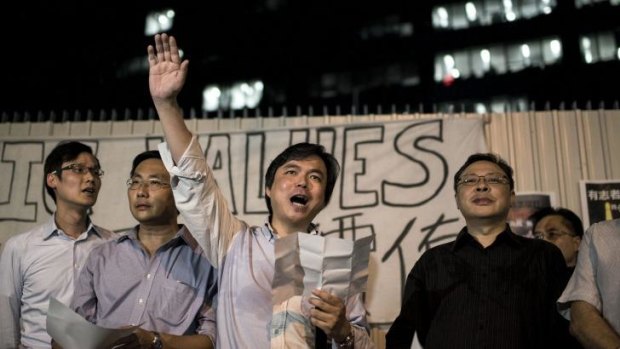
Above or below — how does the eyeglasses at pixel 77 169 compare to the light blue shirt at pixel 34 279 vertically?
above

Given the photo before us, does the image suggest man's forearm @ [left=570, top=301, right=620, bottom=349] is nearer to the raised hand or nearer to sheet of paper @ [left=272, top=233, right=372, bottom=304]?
sheet of paper @ [left=272, top=233, right=372, bottom=304]

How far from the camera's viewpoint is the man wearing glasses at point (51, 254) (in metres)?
2.99

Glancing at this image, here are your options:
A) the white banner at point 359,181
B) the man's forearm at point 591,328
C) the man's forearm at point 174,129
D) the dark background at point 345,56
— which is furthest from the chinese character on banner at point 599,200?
the dark background at point 345,56

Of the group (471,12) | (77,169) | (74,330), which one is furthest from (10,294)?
(471,12)

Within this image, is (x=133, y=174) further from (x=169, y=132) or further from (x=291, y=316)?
(x=291, y=316)

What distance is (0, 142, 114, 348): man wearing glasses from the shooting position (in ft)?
9.80

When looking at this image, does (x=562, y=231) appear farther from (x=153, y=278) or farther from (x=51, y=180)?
(x=51, y=180)

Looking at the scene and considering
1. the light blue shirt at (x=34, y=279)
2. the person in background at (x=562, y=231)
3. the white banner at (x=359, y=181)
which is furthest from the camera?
the white banner at (x=359, y=181)

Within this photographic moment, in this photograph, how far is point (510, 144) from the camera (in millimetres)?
4781

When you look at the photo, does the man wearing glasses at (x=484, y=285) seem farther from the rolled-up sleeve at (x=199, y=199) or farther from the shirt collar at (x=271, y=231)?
the rolled-up sleeve at (x=199, y=199)

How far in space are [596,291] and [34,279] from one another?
103 inches

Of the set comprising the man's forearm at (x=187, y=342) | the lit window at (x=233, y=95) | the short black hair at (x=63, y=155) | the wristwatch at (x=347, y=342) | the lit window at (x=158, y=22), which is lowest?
the man's forearm at (x=187, y=342)

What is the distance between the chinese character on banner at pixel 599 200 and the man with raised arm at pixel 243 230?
2900mm

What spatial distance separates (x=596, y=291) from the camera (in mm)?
2324
